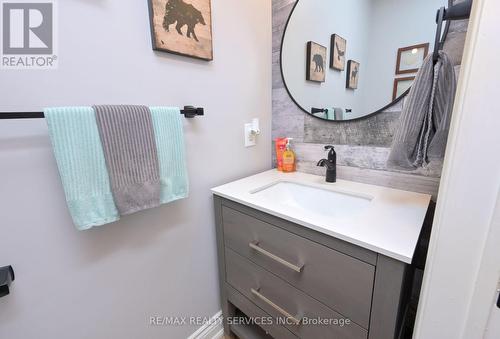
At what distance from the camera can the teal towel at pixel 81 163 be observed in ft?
1.93

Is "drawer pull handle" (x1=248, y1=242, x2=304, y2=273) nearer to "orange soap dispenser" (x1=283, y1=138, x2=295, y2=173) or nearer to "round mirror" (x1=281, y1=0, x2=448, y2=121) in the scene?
"orange soap dispenser" (x1=283, y1=138, x2=295, y2=173)

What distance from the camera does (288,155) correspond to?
127 centimetres

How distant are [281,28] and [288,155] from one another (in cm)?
73

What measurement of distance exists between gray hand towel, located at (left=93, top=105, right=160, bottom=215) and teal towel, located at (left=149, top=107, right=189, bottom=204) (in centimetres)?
3

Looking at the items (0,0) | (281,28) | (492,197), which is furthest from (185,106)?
(492,197)

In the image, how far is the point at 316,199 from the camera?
1.06m

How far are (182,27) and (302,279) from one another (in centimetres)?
107

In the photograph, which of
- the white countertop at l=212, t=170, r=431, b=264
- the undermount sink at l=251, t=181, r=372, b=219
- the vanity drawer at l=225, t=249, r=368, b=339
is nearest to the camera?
the white countertop at l=212, t=170, r=431, b=264

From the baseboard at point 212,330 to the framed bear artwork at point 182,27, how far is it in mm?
1350

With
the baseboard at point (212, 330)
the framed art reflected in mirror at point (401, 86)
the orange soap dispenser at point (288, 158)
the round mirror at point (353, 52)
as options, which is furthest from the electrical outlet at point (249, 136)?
the baseboard at point (212, 330)

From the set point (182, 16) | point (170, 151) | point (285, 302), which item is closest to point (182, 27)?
point (182, 16)

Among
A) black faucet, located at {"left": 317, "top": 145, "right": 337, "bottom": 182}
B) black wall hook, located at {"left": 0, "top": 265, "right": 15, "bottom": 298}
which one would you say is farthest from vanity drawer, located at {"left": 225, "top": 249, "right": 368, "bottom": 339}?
black wall hook, located at {"left": 0, "top": 265, "right": 15, "bottom": 298}

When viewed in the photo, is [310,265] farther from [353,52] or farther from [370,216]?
Answer: [353,52]

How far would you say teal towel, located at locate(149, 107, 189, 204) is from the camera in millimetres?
780
